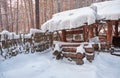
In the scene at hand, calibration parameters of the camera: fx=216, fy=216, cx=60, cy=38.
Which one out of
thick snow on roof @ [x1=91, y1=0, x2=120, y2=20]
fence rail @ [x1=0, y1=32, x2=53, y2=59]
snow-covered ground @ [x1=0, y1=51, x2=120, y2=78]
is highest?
thick snow on roof @ [x1=91, y1=0, x2=120, y2=20]

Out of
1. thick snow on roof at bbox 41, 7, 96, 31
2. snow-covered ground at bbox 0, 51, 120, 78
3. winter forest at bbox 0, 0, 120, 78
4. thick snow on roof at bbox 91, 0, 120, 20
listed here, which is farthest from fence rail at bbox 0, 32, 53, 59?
thick snow on roof at bbox 91, 0, 120, 20

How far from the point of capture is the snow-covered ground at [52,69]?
30.9ft

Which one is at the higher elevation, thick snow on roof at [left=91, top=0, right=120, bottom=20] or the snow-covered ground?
thick snow on roof at [left=91, top=0, right=120, bottom=20]

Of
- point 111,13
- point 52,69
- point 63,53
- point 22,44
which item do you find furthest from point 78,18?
point 22,44

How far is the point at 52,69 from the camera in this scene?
10289 mm

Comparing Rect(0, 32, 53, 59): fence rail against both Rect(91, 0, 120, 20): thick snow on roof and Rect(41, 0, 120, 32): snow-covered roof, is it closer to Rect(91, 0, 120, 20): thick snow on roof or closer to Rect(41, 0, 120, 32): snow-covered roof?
Rect(41, 0, 120, 32): snow-covered roof

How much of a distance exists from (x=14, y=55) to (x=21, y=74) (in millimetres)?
3885

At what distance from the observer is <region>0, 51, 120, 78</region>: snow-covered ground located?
30.9 ft

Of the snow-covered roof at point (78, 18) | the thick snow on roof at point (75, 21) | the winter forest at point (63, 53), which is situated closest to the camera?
the winter forest at point (63, 53)

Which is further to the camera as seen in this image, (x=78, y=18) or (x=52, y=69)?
(x=78, y=18)

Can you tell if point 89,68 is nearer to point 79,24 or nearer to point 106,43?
point 79,24

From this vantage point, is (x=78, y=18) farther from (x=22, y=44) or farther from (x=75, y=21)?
(x=22, y=44)

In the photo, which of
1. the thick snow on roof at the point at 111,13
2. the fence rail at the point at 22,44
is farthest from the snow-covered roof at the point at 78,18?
the fence rail at the point at 22,44

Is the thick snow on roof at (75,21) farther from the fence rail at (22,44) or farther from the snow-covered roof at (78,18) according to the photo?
the fence rail at (22,44)
